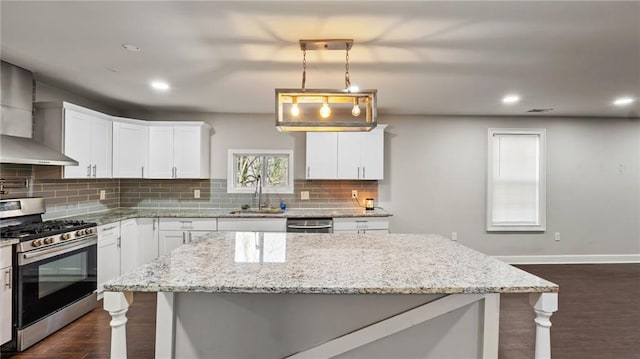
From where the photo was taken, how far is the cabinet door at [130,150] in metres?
4.04

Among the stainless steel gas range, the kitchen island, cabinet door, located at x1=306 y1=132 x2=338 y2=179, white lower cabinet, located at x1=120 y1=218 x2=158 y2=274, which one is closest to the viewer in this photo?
the kitchen island

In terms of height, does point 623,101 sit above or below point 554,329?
above

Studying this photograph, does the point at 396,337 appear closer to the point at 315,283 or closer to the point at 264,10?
the point at 315,283

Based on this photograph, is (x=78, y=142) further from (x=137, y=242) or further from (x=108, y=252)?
(x=137, y=242)

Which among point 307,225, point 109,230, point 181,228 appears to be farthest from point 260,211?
point 109,230

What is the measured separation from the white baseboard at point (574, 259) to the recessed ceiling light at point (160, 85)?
520cm

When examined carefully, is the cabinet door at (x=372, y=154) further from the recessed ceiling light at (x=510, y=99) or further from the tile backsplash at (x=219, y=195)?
the recessed ceiling light at (x=510, y=99)

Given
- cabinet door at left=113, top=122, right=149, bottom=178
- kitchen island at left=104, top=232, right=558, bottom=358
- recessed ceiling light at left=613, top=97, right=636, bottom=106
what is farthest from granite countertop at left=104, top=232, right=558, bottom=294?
recessed ceiling light at left=613, top=97, right=636, bottom=106

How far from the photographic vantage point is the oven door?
2.49 m

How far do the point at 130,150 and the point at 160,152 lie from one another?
0.36m

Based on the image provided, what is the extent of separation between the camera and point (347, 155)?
15.0 feet

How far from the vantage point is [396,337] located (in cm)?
183

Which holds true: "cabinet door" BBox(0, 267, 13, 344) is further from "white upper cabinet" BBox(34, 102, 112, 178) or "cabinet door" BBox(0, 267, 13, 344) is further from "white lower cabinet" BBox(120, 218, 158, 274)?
"white lower cabinet" BBox(120, 218, 158, 274)

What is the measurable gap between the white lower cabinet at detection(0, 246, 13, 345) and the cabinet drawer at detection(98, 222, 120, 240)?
946 mm
